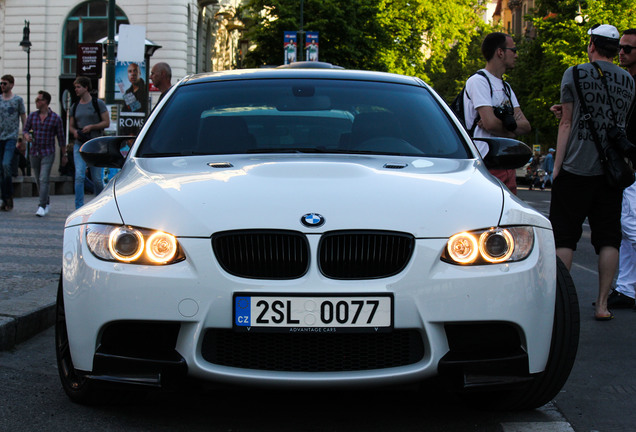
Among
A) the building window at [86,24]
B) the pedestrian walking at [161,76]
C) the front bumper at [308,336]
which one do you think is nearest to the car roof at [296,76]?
the front bumper at [308,336]

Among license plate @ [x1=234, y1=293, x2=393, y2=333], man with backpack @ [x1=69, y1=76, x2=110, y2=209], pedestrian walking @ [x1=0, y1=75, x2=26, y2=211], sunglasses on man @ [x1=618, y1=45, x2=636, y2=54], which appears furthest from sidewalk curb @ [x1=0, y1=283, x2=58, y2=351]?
pedestrian walking @ [x1=0, y1=75, x2=26, y2=211]

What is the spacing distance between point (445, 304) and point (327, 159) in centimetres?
106

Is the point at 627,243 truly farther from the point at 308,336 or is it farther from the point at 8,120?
the point at 8,120

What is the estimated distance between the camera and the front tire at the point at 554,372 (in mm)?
3875

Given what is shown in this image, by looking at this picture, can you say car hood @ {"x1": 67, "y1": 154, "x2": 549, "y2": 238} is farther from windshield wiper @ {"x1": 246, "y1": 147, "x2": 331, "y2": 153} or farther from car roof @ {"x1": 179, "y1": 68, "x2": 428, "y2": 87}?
car roof @ {"x1": 179, "y1": 68, "x2": 428, "y2": 87}

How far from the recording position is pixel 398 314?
3484 mm

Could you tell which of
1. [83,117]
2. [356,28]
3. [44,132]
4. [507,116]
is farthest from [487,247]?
[356,28]

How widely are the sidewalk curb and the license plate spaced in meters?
2.34

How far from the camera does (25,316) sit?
568 cm

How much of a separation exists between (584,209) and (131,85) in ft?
30.7

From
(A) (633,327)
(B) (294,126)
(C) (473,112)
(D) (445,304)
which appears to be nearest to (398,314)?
(D) (445,304)

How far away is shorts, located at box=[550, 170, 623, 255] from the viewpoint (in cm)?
650

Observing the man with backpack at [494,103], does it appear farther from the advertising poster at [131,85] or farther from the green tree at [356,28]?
the green tree at [356,28]

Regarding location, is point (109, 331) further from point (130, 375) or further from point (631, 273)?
point (631, 273)
